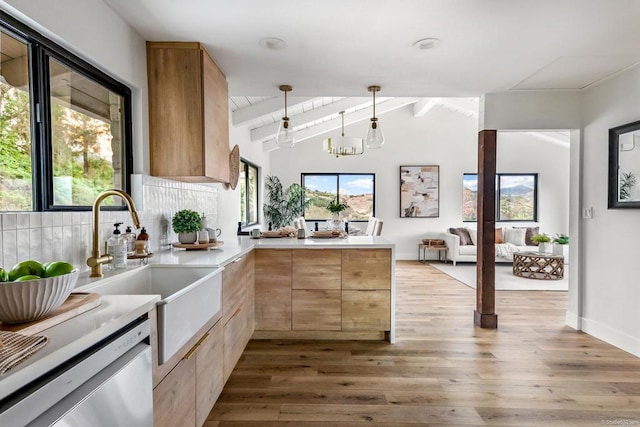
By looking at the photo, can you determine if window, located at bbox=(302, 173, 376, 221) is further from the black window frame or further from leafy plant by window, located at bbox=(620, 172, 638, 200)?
leafy plant by window, located at bbox=(620, 172, 638, 200)

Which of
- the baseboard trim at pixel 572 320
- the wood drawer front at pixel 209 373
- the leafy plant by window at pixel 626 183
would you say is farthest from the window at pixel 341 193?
the wood drawer front at pixel 209 373

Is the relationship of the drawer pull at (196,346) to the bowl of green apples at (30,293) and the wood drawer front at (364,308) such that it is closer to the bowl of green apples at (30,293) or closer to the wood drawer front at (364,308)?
the bowl of green apples at (30,293)

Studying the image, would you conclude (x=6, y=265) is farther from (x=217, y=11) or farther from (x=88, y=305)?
(x=217, y=11)

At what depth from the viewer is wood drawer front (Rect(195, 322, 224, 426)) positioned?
1.70 meters

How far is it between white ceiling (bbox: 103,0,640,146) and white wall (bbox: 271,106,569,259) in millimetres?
4513

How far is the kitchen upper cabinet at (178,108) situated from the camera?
242 cm

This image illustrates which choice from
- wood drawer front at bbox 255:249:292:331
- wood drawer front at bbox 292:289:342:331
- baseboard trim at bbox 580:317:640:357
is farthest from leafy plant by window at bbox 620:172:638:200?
wood drawer front at bbox 255:249:292:331

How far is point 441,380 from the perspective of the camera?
2367mm

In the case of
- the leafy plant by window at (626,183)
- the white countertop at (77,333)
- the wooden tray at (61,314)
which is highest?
the leafy plant by window at (626,183)

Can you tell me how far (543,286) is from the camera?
16.9ft

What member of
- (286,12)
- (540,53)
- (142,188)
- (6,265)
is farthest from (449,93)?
(6,265)

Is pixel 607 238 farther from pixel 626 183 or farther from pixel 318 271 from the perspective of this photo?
pixel 318 271

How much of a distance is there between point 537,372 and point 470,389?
0.62m

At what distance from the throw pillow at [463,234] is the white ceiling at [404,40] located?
4291 mm
